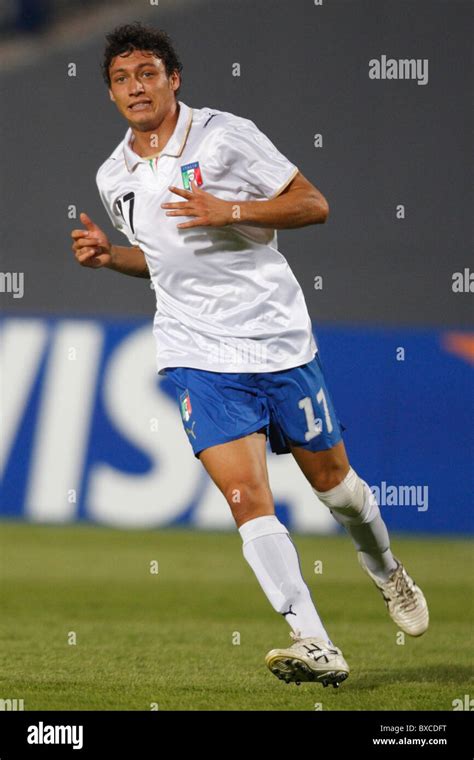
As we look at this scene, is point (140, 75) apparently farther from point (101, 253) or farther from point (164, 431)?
point (164, 431)

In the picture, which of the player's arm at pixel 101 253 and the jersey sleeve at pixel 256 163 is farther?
the player's arm at pixel 101 253

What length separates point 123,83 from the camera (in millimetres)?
4820

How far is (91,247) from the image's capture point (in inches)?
196

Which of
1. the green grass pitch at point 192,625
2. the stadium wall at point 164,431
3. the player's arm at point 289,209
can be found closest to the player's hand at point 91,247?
the player's arm at point 289,209

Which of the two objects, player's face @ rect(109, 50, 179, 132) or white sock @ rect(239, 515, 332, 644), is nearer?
white sock @ rect(239, 515, 332, 644)

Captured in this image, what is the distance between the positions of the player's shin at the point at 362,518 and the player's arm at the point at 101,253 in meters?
1.22

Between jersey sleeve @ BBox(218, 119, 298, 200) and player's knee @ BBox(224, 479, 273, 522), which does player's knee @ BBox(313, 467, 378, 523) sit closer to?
player's knee @ BBox(224, 479, 273, 522)

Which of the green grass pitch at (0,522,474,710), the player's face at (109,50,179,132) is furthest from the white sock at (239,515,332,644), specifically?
the player's face at (109,50,179,132)

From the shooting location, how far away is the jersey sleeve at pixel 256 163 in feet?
15.4

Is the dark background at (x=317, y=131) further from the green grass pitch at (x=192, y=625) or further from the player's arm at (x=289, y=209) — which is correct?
the player's arm at (x=289, y=209)

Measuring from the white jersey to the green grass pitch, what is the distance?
1266mm

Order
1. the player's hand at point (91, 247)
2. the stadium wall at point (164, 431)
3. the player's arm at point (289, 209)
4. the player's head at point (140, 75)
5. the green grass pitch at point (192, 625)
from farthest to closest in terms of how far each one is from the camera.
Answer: the stadium wall at point (164, 431), the player's hand at point (91, 247), the player's head at point (140, 75), the green grass pitch at point (192, 625), the player's arm at point (289, 209)

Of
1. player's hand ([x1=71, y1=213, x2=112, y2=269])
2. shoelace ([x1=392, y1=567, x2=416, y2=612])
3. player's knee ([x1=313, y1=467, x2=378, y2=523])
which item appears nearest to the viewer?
player's hand ([x1=71, y1=213, x2=112, y2=269])

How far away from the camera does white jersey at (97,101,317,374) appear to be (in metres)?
4.72
